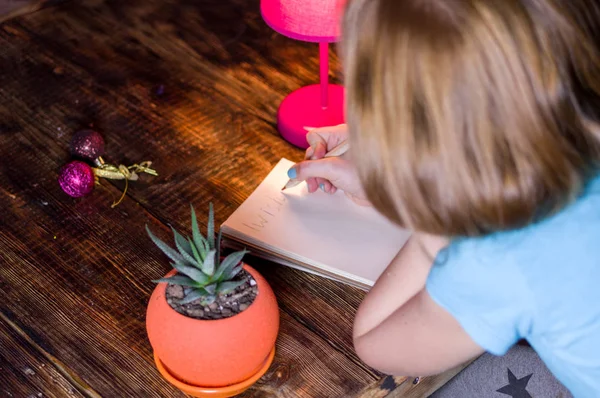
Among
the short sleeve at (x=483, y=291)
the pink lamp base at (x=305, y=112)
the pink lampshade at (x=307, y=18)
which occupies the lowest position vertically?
the pink lamp base at (x=305, y=112)

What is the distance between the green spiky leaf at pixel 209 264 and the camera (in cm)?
83

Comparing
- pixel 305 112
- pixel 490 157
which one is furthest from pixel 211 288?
pixel 305 112

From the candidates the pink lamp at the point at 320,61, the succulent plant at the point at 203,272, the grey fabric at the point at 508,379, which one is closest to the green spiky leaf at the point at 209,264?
the succulent plant at the point at 203,272

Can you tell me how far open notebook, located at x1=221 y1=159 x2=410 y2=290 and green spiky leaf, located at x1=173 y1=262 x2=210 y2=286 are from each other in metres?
0.23

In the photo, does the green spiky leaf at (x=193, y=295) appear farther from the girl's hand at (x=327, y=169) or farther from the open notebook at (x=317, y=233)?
the girl's hand at (x=327, y=169)

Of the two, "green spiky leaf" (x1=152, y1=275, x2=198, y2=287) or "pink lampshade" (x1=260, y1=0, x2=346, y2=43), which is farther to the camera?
"pink lampshade" (x1=260, y1=0, x2=346, y2=43)

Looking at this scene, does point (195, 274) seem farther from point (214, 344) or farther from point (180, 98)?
point (180, 98)

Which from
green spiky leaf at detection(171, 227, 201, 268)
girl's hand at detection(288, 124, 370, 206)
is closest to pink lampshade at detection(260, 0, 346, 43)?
girl's hand at detection(288, 124, 370, 206)

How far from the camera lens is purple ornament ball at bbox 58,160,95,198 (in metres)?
1.17

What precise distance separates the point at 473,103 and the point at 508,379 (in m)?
0.76

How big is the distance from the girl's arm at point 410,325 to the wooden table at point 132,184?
0.05 m

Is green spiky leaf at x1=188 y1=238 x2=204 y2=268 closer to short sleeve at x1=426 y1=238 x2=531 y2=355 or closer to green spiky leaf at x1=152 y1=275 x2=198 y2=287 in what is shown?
green spiky leaf at x1=152 y1=275 x2=198 y2=287

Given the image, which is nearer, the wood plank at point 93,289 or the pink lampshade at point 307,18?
the wood plank at point 93,289

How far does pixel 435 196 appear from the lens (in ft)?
2.34
